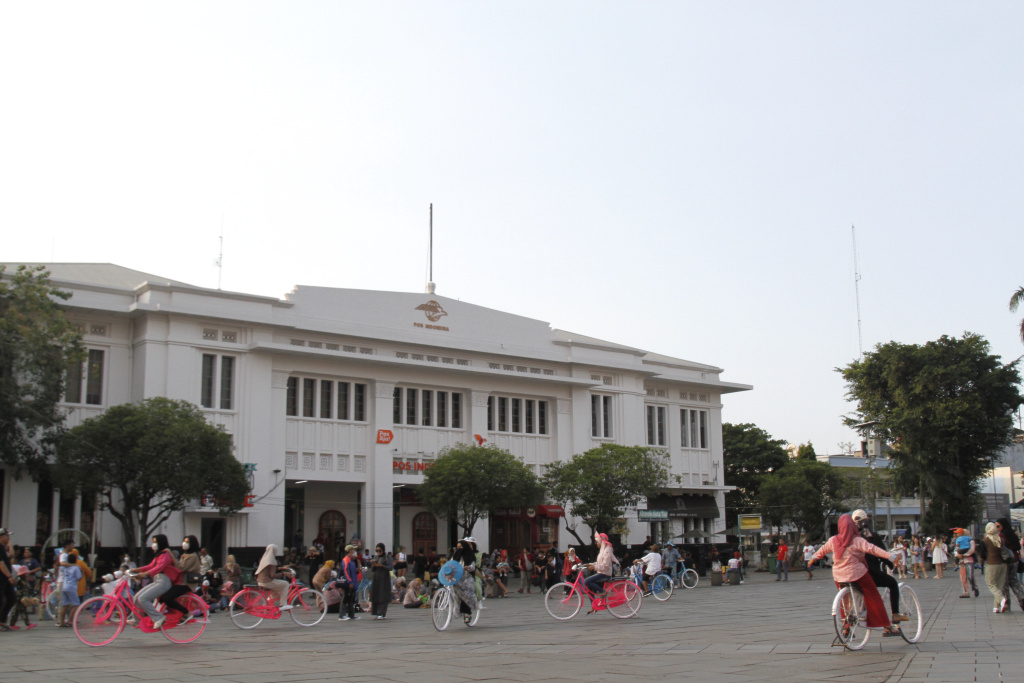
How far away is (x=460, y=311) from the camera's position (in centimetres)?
3822

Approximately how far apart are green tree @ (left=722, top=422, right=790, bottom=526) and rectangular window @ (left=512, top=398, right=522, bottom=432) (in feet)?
105

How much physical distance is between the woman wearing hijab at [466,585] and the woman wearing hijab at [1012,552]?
28.1 feet

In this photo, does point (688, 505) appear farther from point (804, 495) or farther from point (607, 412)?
point (607, 412)

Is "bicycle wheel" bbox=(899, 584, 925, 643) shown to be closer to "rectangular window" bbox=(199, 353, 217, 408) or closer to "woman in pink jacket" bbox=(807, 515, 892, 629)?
"woman in pink jacket" bbox=(807, 515, 892, 629)

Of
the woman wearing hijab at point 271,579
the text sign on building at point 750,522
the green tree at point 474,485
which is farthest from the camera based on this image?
the text sign on building at point 750,522

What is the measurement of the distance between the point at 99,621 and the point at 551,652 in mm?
5876

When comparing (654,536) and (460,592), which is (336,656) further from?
(654,536)

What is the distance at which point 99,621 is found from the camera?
12.5 metres

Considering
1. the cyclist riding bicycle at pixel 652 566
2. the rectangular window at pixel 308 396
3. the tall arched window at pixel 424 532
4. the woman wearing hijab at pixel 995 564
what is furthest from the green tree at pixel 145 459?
the woman wearing hijab at pixel 995 564

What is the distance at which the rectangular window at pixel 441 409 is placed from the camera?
37.5 meters

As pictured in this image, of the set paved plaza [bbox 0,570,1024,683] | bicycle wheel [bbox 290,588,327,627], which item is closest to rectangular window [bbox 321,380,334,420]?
paved plaza [bbox 0,570,1024,683]

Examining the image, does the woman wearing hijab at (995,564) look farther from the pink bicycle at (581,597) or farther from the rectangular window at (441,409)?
the rectangular window at (441,409)

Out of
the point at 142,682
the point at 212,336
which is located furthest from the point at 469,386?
the point at 142,682

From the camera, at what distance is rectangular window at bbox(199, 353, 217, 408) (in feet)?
103
